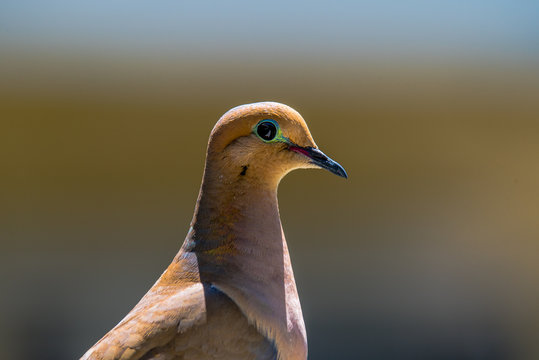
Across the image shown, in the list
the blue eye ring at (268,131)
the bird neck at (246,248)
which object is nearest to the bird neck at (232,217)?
the bird neck at (246,248)

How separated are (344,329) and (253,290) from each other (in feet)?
13.9

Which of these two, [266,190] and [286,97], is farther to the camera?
[286,97]

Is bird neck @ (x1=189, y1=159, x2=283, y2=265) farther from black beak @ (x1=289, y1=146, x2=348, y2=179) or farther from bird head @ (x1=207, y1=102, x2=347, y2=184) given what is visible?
black beak @ (x1=289, y1=146, x2=348, y2=179)

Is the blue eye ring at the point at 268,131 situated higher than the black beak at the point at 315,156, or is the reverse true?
the blue eye ring at the point at 268,131

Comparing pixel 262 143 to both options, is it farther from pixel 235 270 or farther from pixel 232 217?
pixel 235 270

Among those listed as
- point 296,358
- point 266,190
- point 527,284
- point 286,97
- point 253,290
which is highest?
point 286,97

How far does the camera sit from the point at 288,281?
188 cm

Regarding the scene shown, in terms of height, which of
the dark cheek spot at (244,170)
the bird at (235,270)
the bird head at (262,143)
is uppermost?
the bird head at (262,143)

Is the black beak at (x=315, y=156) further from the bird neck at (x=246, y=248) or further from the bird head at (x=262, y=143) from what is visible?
the bird neck at (x=246, y=248)

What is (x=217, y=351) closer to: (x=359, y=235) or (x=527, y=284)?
(x=359, y=235)

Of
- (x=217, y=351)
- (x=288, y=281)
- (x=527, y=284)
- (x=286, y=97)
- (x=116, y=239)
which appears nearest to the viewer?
(x=217, y=351)

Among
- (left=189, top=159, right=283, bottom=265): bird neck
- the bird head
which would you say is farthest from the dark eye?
(left=189, top=159, right=283, bottom=265): bird neck

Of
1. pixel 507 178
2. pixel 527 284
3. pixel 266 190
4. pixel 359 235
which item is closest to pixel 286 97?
pixel 359 235

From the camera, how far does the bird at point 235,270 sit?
174cm
